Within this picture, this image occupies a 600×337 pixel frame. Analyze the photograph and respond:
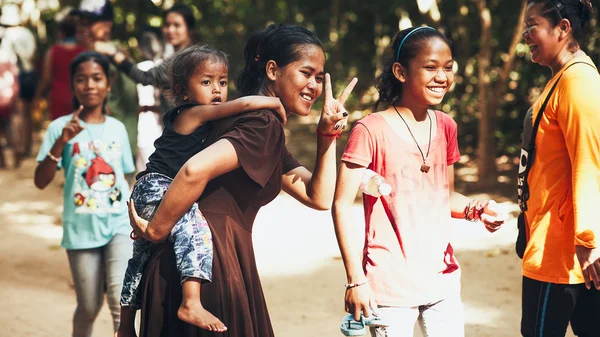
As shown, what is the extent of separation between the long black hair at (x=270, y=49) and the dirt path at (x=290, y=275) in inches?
116

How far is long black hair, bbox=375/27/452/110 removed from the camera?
3455mm

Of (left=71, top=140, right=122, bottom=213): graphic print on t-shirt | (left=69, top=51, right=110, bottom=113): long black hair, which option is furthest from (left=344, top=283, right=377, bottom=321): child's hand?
(left=69, top=51, right=110, bottom=113): long black hair

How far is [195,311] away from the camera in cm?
279

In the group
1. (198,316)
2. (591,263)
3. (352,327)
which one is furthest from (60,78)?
(591,263)

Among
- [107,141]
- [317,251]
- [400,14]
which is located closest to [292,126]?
[400,14]

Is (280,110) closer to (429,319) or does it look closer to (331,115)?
(331,115)

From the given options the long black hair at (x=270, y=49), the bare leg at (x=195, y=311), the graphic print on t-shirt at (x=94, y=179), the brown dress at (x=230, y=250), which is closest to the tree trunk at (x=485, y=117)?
the graphic print on t-shirt at (x=94, y=179)

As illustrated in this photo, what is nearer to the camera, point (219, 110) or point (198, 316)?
point (198, 316)

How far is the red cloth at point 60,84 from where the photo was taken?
321 inches

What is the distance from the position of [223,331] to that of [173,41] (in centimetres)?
486

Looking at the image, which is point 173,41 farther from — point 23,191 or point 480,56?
point 23,191

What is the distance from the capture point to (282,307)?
21.3 ft

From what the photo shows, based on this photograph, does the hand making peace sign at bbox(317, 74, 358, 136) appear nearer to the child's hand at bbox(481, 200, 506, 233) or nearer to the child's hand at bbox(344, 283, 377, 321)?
the child's hand at bbox(344, 283, 377, 321)

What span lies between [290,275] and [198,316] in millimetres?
4622
